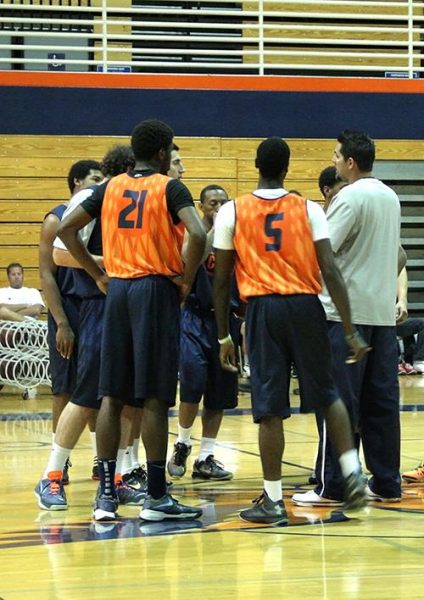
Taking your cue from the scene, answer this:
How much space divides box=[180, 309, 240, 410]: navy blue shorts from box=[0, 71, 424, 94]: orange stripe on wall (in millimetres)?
7526

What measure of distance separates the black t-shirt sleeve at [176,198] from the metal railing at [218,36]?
8935mm

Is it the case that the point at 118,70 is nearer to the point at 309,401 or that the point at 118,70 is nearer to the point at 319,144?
the point at 319,144

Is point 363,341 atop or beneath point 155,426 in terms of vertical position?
atop

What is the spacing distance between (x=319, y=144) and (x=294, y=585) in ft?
37.1

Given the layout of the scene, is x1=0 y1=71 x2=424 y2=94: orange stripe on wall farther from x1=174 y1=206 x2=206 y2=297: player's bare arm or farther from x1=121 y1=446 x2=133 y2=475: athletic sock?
x1=174 y1=206 x2=206 y2=297: player's bare arm

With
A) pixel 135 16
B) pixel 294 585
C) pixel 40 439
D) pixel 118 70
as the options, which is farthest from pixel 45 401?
pixel 294 585

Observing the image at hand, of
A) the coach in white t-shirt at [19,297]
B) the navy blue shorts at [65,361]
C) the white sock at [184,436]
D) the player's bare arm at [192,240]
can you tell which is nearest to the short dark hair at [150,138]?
the player's bare arm at [192,240]

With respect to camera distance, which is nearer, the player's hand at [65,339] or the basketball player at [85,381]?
the basketball player at [85,381]

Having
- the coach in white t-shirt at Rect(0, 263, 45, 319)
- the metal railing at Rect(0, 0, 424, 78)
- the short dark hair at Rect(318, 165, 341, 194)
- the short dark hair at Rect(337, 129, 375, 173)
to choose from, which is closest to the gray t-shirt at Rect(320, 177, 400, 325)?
the short dark hair at Rect(337, 129, 375, 173)

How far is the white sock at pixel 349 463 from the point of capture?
5217 millimetres

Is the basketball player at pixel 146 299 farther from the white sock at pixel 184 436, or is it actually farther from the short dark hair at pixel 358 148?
the white sock at pixel 184 436

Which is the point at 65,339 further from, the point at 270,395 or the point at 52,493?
the point at 270,395

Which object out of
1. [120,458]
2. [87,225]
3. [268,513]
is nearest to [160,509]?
[268,513]

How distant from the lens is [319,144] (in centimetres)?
1501
